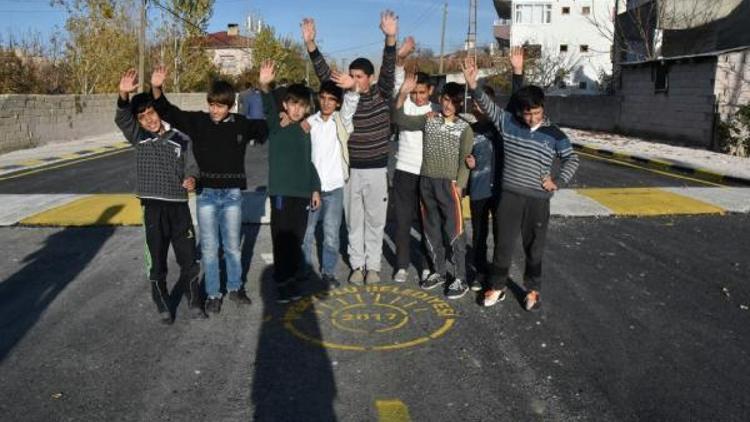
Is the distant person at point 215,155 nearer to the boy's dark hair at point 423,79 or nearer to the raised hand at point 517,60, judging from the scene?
the boy's dark hair at point 423,79

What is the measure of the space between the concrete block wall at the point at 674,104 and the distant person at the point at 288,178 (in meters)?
13.8

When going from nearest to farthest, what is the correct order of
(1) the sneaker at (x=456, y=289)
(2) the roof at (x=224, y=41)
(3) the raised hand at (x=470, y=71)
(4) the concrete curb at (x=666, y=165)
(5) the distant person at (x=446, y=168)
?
(3) the raised hand at (x=470, y=71) < (5) the distant person at (x=446, y=168) < (1) the sneaker at (x=456, y=289) < (4) the concrete curb at (x=666, y=165) < (2) the roof at (x=224, y=41)

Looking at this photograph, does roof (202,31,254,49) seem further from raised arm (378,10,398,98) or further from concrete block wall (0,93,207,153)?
raised arm (378,10,398,98)

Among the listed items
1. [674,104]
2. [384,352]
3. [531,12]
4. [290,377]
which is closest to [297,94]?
[384,352]

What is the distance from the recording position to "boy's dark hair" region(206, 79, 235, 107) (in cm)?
437

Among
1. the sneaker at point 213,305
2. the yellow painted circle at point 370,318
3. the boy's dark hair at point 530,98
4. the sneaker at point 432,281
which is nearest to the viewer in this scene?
the yellow painted circle at point 370,318

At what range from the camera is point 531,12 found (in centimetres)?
5409

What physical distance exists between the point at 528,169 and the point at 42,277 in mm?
4393

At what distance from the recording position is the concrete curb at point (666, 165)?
11.0m

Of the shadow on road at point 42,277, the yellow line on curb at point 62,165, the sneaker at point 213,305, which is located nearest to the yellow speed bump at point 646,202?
the sneaker at point 213,305

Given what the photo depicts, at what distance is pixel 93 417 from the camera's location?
3.22 metres

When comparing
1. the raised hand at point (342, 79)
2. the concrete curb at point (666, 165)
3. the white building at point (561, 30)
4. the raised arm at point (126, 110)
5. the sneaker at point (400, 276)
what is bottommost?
the sneaker at point (400, 276)

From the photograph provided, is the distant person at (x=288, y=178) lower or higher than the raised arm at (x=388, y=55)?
lower

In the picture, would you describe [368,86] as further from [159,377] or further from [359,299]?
[159,377]
